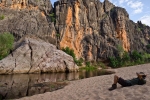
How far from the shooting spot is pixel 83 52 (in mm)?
75250

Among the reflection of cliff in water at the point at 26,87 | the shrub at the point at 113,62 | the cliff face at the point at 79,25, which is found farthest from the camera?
the shrub at the point at 113,62

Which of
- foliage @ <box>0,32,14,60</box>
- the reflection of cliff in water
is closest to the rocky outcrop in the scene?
foliage @ <box>0,32,14,60</box>

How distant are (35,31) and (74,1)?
2625 centimetres

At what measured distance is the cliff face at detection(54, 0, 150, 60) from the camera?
7300cm

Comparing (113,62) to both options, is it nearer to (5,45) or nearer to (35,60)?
(35,60)

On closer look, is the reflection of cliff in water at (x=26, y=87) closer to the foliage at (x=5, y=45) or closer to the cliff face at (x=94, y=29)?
the foliage at (x=5, y=45)

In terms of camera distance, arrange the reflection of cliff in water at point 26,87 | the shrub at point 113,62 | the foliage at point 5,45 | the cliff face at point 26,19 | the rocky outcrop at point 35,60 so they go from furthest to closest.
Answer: the shrub at point 113,62 < the cliff face at point 26,19 < the foliage at point 5,45 < the rocky outcrop at point 35,60 < the reflection of cliff in water at point 26,87

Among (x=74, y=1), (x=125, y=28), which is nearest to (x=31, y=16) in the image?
(x=74, y=1)

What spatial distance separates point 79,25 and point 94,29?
29.4ft

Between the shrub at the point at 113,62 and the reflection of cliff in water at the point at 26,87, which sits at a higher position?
the shrub at the point at 113,62

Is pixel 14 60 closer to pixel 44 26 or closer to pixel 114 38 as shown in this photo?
pixel 44 26

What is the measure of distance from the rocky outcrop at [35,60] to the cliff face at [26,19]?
618 inches

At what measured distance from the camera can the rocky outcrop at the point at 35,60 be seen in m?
37.3

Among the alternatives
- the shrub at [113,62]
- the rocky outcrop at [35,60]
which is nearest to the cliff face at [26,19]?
the rocky outcrop at [35,60]
